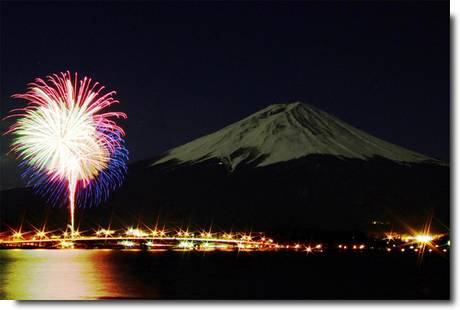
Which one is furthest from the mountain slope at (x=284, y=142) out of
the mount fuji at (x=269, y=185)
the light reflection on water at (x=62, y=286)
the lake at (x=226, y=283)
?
the light reflection on water at (x=62, y=286)

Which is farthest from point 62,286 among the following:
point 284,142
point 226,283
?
point 284,142

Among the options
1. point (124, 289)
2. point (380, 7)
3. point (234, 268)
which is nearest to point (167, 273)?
point (234, 268)

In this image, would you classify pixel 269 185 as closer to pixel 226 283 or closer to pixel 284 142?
pixel 284 142

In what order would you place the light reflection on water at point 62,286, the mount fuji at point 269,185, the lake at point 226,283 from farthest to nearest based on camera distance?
the mount fuji at point 269,185 < the lake at point 226,283 < the light reflection on water at point 62,286

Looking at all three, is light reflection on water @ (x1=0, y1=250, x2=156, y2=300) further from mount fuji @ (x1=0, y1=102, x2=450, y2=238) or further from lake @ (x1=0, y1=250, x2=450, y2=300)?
mount fuji @ (x1=0, y1=102, x2=450, y2=238)

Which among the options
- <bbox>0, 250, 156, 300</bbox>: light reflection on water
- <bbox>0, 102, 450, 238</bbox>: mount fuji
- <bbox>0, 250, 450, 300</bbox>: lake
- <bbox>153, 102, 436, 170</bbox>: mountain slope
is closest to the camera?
<bbox>0, 250, 156, 300</bbox>: light reflection on water

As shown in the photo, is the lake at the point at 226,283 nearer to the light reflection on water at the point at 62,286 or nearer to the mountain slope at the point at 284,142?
the light reflection on water at the point at 62,286

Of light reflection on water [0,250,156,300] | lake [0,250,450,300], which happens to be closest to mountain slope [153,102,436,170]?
lake [0,250,450,300]

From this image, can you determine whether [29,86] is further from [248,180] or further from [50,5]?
[248,180]
